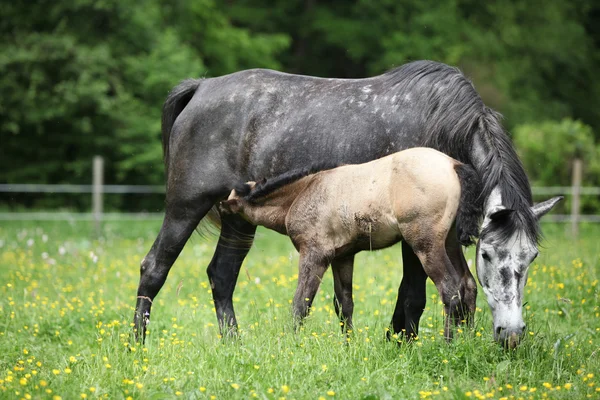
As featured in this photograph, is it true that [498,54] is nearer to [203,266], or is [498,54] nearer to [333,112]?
[203,266]

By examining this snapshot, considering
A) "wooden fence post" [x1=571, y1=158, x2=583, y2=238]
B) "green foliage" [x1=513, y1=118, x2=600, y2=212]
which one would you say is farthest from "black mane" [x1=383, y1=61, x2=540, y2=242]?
"green foliage" [x1=513, y1=118, x2=600, y2=212]

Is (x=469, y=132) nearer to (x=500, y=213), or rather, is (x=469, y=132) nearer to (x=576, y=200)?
(x=500, y=213)

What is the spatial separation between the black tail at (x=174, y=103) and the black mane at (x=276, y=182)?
1243 millimetres

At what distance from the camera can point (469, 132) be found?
16.3ft

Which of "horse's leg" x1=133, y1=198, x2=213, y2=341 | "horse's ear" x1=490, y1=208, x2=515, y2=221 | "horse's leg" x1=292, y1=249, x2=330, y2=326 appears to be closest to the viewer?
"horse's ear" x1=490, y1=208, x2=515, y2=221

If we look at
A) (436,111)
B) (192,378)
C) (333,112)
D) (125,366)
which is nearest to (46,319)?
(125,366)

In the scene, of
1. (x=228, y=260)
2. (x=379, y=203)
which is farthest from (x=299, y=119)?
(x=228, y=260)

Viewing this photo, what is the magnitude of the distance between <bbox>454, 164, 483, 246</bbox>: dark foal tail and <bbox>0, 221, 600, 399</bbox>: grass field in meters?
→ 0.63

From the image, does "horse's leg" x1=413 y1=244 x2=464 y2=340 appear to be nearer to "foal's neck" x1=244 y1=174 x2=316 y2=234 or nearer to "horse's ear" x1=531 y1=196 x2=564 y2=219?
"horse's ear" x1=531 y1=196 x2=564 y2=219

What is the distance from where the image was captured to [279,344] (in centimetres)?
467

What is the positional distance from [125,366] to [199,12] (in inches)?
753

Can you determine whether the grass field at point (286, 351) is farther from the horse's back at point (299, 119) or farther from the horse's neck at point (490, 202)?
the horse's back at point (299, 119)

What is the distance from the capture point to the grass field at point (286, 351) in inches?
164

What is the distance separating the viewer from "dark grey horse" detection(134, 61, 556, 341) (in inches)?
180
